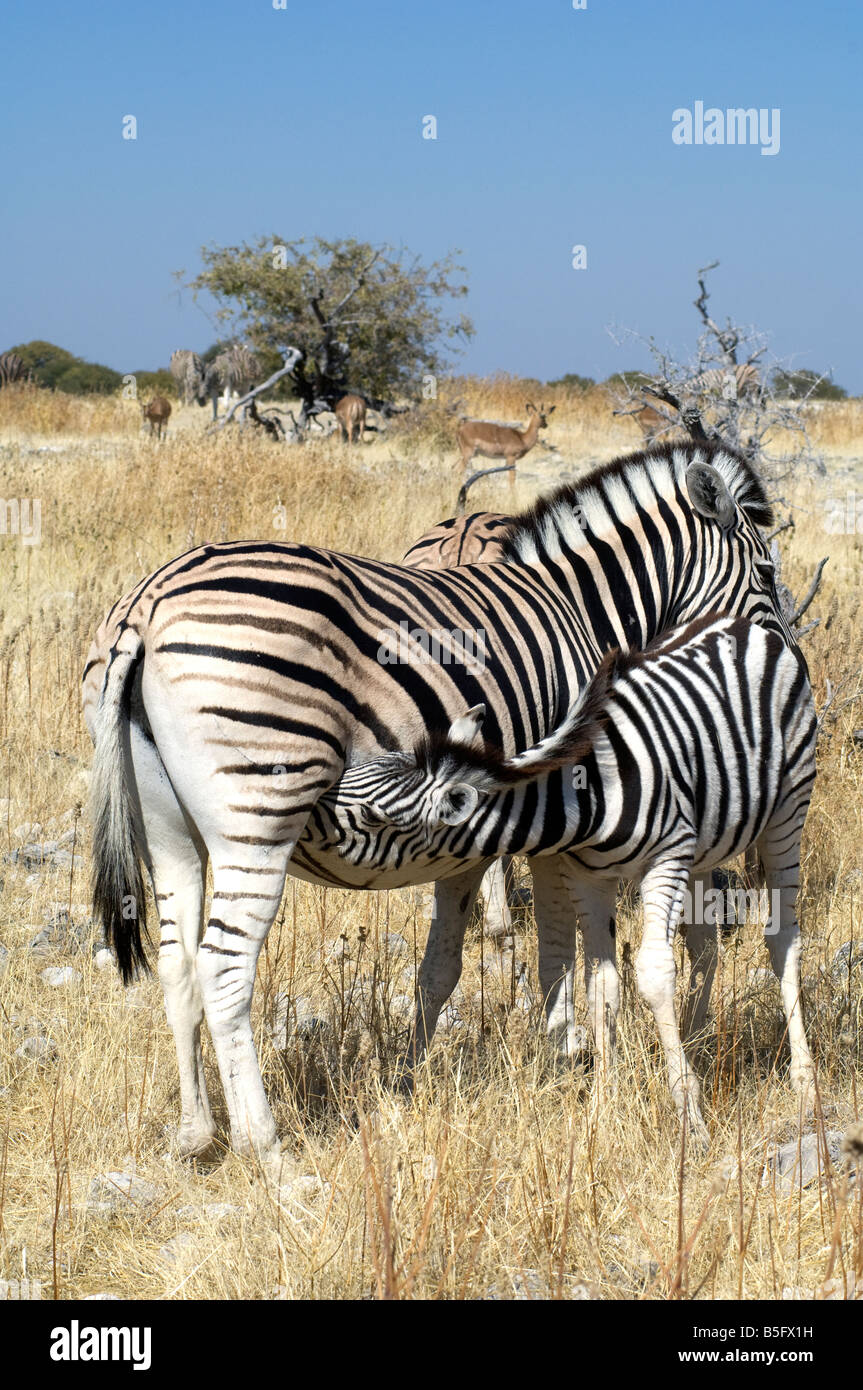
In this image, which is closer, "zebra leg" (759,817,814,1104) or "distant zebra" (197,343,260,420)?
"zebra leg" (759,817,814,1104)

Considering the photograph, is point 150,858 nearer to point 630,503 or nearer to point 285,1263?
point 285,1263

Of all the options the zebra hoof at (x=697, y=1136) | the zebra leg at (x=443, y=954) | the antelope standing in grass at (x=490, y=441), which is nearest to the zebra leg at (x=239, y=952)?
the zebra leg at (x=443, y=954)

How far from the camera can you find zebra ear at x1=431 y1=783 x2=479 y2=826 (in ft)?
9.75

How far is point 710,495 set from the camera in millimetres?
4211

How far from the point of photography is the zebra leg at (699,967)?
154 inches

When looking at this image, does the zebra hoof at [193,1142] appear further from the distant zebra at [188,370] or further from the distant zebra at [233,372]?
the distant zebra at [188,370]

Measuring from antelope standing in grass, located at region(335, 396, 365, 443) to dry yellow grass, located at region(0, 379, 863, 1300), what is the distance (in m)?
12.5

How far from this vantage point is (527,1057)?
12.7ft

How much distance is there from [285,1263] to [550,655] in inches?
72.3

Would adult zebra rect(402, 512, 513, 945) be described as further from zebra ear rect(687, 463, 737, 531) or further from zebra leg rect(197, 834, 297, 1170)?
zebra leg rect(197, 834, 297, 1170)

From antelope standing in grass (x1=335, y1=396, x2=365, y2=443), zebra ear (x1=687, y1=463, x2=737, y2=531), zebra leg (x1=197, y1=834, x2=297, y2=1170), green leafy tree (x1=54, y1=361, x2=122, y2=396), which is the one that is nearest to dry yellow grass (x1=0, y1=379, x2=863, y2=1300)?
zebra leg (x1=197, y1=834, x2=297, y2=1170)

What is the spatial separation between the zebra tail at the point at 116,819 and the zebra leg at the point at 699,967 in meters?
1.80

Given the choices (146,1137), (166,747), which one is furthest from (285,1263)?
(166,747)

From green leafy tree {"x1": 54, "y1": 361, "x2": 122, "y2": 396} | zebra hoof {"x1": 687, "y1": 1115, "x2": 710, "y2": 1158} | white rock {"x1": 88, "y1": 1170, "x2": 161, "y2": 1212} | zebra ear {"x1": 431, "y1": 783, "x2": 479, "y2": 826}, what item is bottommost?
white rock {"x1": 88, "y1": 1170, "x2": 161, "y2": 1212}
